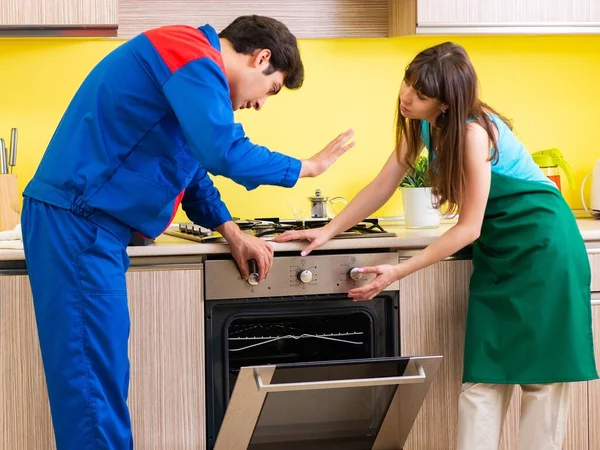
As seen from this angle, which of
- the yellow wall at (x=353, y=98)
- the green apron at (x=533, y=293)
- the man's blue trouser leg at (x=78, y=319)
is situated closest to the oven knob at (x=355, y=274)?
the green apron at (x=533, y=293)

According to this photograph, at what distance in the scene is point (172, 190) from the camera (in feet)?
6.88

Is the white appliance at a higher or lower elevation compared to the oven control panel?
higher

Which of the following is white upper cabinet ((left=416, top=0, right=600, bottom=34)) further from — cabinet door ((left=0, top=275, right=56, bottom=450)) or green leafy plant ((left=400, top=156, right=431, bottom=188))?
cabinet door ((left=0, top=275, right=56, bottom=450))

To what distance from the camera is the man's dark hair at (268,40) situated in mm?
2076

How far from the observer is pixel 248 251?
95.3 inches

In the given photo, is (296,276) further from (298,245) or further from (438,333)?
(438,333)

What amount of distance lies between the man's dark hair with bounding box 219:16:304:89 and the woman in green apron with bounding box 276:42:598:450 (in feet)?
1.29

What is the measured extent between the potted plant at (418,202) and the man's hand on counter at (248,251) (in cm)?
60

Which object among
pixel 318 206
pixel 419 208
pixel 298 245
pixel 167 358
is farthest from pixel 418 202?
pixel 167 358

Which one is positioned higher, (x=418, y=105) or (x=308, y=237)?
(x=418, y=105)

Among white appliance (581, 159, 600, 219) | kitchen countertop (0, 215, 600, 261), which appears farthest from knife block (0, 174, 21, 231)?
white appliance (581, 159, 600, 219)

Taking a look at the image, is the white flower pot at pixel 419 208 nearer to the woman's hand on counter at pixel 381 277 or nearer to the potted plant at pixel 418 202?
the potted plant at pixel 418 202

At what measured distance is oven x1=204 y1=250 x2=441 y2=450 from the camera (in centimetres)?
245

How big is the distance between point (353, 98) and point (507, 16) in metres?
0.57
